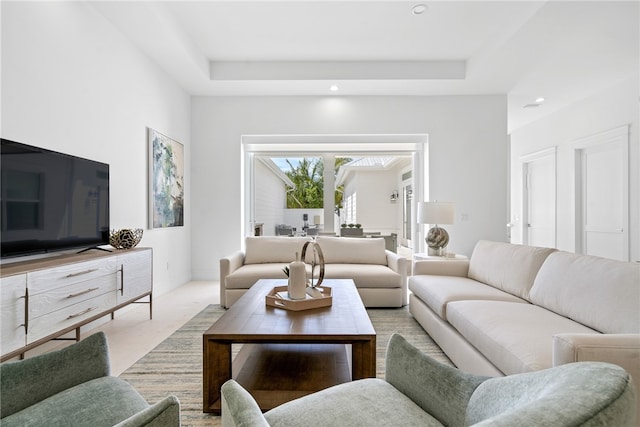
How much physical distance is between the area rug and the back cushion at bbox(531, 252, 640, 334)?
0.79m

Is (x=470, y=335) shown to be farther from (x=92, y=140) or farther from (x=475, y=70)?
(x=475, y=70)

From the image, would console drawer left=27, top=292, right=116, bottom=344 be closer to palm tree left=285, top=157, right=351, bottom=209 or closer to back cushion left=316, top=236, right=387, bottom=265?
back cushion left=316, top=236, right=387, bottom=265

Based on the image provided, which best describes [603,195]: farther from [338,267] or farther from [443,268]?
[338,267]

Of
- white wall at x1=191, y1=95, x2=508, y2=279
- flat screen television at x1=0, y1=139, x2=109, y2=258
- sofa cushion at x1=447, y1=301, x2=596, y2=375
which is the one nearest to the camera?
sofa cushion at x1=447, y1=301, x2=596, y2=375

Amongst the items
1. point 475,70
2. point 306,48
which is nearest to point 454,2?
point 475,70

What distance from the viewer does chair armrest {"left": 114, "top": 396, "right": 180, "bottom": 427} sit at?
66cm

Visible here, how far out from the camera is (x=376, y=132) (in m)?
5.29

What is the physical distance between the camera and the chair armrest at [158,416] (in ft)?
2.17

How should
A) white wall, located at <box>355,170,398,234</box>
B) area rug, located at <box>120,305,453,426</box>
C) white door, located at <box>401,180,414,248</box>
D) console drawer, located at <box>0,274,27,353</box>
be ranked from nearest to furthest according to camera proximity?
1. console drawer, located at <box>0,274,27,353</box>
2. area rug, located at <box>120,305,453,426</box>
3. white door, located at <box>401,180,414,248</box>
4. white wall, located at <box>355,170,398,234</box>

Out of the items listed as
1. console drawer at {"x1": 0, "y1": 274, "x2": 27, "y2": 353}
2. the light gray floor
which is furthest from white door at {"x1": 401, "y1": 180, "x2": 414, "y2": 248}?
console drawer at {"x1": 0, "y1": 274, "x2": 27, "y2": 353}

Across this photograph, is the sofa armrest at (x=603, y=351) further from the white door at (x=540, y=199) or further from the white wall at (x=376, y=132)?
the white door at (x=540, y=199)

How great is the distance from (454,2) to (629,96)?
10.2 ft

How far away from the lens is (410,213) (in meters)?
6.13

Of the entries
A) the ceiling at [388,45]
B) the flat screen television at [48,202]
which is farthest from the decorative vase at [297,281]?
the ceiling at [388,45]
